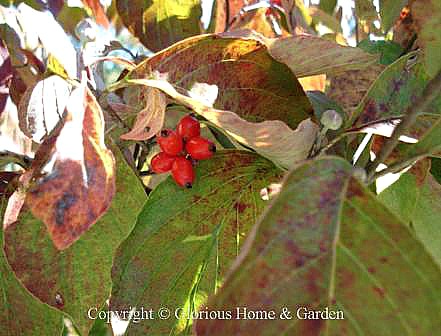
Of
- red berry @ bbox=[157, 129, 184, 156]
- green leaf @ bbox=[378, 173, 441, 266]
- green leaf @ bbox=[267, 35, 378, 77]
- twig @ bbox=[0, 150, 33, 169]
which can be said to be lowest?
green leaf @ bbox=[378, 173, 441, 266]

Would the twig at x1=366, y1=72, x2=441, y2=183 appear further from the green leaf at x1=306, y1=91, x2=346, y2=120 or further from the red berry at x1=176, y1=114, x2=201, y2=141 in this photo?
the red berry at x1=176, y1=114, x2=201, y2=141

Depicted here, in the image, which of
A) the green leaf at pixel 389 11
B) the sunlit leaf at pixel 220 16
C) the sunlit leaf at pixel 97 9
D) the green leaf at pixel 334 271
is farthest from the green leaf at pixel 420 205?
the sunlit leaf at pixel 97 9

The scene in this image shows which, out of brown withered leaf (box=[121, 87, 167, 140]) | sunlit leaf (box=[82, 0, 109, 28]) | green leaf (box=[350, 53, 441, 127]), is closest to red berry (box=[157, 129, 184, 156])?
brown withered leaf (box=[121, 87, 167, 140])

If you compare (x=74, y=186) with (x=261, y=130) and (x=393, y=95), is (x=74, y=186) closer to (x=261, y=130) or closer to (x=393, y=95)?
(x=261, y=130)

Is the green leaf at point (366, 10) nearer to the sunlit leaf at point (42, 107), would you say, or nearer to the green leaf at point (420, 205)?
the green leaf at point (420, 205)

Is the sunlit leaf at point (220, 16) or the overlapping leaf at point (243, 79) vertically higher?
the overlapping leaf at point (243, 79)
